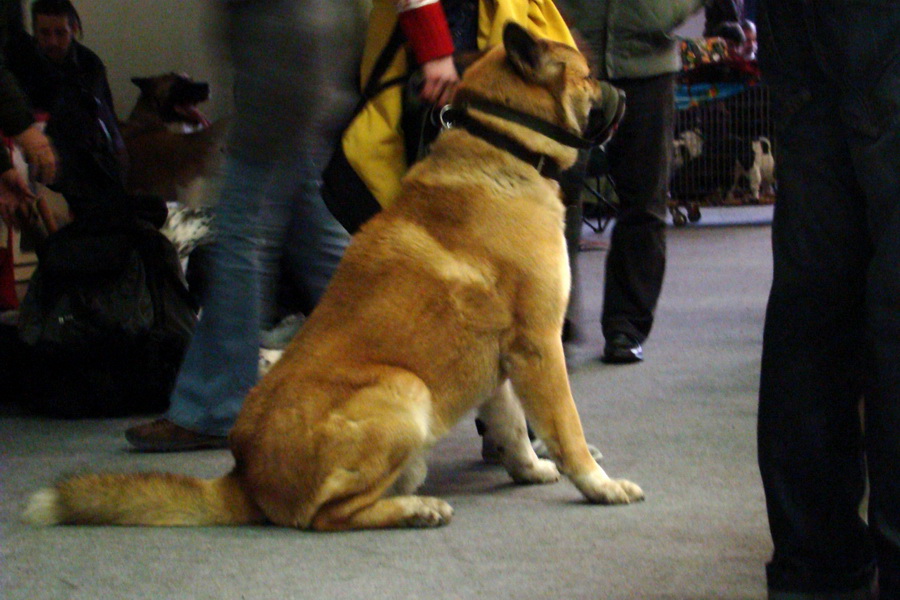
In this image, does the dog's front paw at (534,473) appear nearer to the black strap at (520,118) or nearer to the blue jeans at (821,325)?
the black strap at (520,118)

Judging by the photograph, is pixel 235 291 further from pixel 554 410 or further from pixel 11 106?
pixel 11 106

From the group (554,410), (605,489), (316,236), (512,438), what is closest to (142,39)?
(316,236)

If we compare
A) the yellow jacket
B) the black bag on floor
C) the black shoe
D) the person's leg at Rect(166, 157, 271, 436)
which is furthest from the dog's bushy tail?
the black shoe

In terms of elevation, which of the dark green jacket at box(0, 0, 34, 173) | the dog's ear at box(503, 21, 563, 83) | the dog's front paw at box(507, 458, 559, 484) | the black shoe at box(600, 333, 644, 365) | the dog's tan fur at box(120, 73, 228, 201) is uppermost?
the dog's ear at box(503, 21, 563, 83)

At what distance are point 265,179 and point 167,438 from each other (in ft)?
2.66

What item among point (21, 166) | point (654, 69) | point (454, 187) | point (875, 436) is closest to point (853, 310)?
point (875, 436)

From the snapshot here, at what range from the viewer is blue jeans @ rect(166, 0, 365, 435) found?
280cm

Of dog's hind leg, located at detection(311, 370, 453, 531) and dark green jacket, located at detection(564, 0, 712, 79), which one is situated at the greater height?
dark green jacket, located at detection(564, 0, 712, 79)

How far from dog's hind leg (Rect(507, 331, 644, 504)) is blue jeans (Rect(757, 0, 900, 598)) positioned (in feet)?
2.54

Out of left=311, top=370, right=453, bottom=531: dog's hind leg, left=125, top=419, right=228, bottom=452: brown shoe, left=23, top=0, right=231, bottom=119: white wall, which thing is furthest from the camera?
left=23, top=0, right=231, bottom=119: white wall

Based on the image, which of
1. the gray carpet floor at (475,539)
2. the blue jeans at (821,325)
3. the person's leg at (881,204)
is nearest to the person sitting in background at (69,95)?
the gray carpet floor at (475,539)

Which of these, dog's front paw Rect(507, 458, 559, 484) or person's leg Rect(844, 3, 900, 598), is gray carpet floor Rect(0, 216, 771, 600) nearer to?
dog's front paw Rect(507, 458, 559, 484)

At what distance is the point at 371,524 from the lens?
2.43 meters

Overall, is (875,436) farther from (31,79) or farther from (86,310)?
(31,79)
